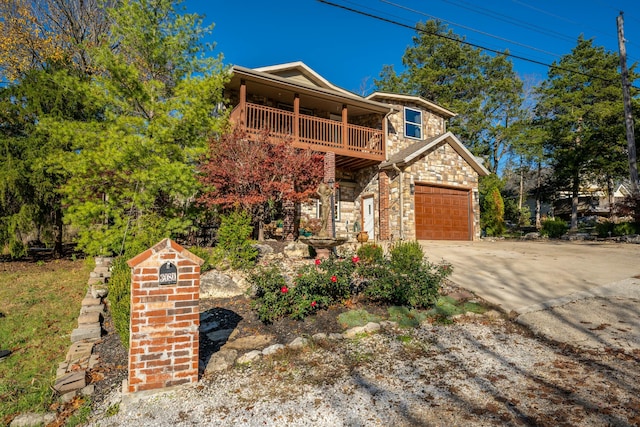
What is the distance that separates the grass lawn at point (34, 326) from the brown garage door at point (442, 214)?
1136 centimetres

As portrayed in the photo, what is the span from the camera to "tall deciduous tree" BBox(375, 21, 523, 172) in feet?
78.6

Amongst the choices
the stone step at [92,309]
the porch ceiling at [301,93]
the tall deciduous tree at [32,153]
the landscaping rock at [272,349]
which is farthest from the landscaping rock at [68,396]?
the porch ceiling at [301,93]

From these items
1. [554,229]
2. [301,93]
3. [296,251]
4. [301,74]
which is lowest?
[296,251]

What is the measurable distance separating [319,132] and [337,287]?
8.92m

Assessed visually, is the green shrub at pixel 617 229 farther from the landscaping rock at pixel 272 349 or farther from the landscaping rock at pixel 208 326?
the landscaping rock at pixel 208 326

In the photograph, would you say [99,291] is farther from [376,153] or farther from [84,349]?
[376,153]

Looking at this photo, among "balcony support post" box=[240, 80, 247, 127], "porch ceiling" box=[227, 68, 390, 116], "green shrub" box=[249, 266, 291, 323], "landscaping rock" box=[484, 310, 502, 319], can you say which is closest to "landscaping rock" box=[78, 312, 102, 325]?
"green shrub" box=[249, 266, 291, 323]

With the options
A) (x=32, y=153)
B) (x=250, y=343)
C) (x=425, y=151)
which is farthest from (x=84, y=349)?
(x=425, y=151)

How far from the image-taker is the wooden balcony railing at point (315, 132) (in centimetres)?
1180

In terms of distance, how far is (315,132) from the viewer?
13078 mm

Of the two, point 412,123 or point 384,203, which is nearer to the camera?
point 384,203

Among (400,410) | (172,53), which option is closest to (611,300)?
(400,410)

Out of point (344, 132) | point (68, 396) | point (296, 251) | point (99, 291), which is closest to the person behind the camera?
point (68, 396)

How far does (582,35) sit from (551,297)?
28086 millimetres
